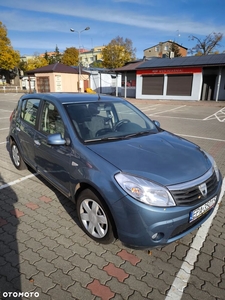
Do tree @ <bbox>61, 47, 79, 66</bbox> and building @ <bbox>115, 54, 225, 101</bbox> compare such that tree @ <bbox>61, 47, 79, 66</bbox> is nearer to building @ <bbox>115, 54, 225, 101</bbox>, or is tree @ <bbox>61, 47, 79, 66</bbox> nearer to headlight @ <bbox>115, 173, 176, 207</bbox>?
building @ <bbox>115, 54, 225, 101</bbox>

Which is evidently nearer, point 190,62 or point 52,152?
point 52,152

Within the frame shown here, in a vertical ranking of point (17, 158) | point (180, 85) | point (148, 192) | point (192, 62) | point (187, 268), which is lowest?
point (187, 268)

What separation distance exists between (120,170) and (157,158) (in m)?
0.50

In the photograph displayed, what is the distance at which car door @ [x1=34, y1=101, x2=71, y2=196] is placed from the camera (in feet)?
9.30

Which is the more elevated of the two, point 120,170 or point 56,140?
point 56,140

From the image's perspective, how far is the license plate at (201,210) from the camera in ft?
7.20

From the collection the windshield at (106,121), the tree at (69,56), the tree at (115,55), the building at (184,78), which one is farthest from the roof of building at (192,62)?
the tree at (69,56)

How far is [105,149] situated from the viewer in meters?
2.53

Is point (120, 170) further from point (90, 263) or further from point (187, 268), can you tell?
point (187, 268)

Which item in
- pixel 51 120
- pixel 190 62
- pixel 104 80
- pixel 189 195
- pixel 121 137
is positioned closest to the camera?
pixel 189 195

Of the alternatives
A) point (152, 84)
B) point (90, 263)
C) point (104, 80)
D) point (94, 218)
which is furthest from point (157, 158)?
point (104, 80)

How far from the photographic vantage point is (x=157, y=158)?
243 cm

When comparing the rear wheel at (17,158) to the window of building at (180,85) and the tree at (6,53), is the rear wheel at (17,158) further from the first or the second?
the tree at (6,53)

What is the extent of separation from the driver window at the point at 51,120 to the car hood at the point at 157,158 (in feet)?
2.24
